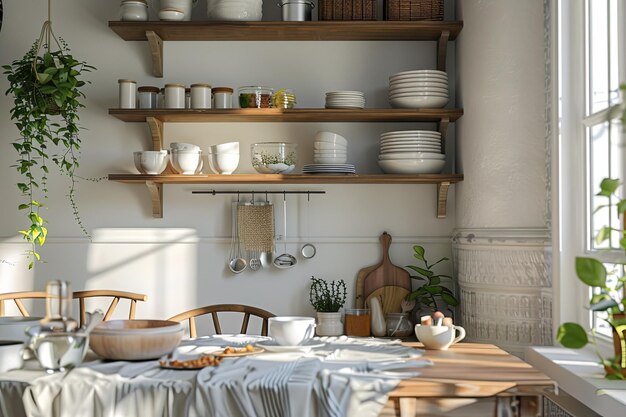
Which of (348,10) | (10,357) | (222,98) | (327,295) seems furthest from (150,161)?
(10,357)

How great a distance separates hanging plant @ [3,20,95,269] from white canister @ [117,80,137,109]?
191mm

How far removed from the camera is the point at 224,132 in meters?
3.83

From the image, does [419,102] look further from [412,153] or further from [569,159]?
[569,159]

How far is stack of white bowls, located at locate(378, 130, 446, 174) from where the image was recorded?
11.7 feet

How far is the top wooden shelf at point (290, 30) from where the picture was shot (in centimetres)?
358

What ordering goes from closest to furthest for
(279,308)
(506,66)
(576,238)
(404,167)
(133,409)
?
(133,409)
(576,238)
(506,66)
(404,167)
(279,308)

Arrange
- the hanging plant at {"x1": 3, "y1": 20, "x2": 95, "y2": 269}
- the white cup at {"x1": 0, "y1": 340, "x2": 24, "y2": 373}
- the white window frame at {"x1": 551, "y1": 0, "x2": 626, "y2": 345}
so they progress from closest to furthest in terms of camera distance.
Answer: the white cup at {"x1": 0, "y1": 340, "x2": 24, "y2": 373} → the white window frame at {"x1": 551, "y1": 0, "x2": 626, "y2": 345} → the hanging plant at {"x1": 3, "y1": 20, "x2": 95, "y2": 269}

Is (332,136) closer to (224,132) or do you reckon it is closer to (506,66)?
(224,132)

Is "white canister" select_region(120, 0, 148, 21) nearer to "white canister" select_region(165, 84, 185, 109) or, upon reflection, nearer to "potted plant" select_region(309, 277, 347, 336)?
"white canister" select_region(165, 84, 185, 109)

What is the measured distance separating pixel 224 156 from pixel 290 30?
26.5 inches

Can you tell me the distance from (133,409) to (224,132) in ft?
6.84

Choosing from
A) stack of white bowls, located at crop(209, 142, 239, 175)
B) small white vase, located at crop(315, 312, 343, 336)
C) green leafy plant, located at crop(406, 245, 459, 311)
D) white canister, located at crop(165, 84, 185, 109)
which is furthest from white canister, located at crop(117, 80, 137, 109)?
green leafy plant, located at crop(406, 245, 459, 311)

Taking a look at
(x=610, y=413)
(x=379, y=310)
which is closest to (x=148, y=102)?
(x=379, y=310)

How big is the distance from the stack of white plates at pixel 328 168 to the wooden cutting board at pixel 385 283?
1.39ft
